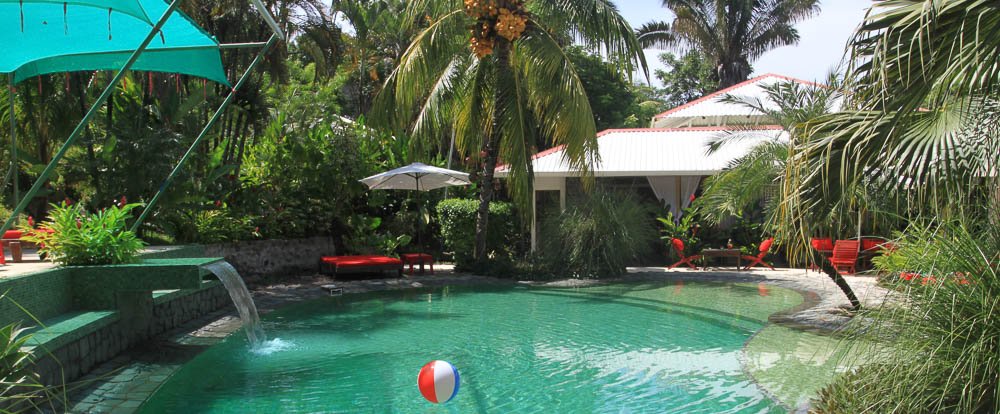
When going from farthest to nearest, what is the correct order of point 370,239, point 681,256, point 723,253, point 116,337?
point 681,256 → point 723,253 → point 370,239 → point 116,337

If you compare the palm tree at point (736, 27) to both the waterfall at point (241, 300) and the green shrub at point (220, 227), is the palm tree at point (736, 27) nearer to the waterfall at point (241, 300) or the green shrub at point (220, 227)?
the green shrub at point (220, 227)

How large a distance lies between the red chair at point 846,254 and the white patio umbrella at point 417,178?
873 cm

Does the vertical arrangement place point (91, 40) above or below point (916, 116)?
above

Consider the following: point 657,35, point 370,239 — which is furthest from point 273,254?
point 657,35

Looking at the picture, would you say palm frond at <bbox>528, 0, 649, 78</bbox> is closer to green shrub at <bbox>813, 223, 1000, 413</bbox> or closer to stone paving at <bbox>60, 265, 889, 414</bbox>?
stone paving at <bbox>60, 265, 889, 414</bbox>

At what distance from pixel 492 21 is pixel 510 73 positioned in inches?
51.1

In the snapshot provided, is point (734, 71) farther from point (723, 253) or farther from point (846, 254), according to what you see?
point (846, 254)

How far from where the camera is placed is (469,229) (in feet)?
60.1

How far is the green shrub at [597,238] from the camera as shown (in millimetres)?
16688

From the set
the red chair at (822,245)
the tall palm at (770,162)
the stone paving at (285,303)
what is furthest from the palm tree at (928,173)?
the tall palm at (770,162)

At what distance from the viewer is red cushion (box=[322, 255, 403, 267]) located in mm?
15930

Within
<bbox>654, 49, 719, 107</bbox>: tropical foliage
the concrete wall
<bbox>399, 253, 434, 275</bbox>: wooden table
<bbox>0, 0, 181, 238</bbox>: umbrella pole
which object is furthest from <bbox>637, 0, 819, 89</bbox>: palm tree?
the concrete wall

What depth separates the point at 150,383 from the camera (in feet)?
23.9

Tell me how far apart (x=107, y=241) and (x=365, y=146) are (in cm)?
1124
